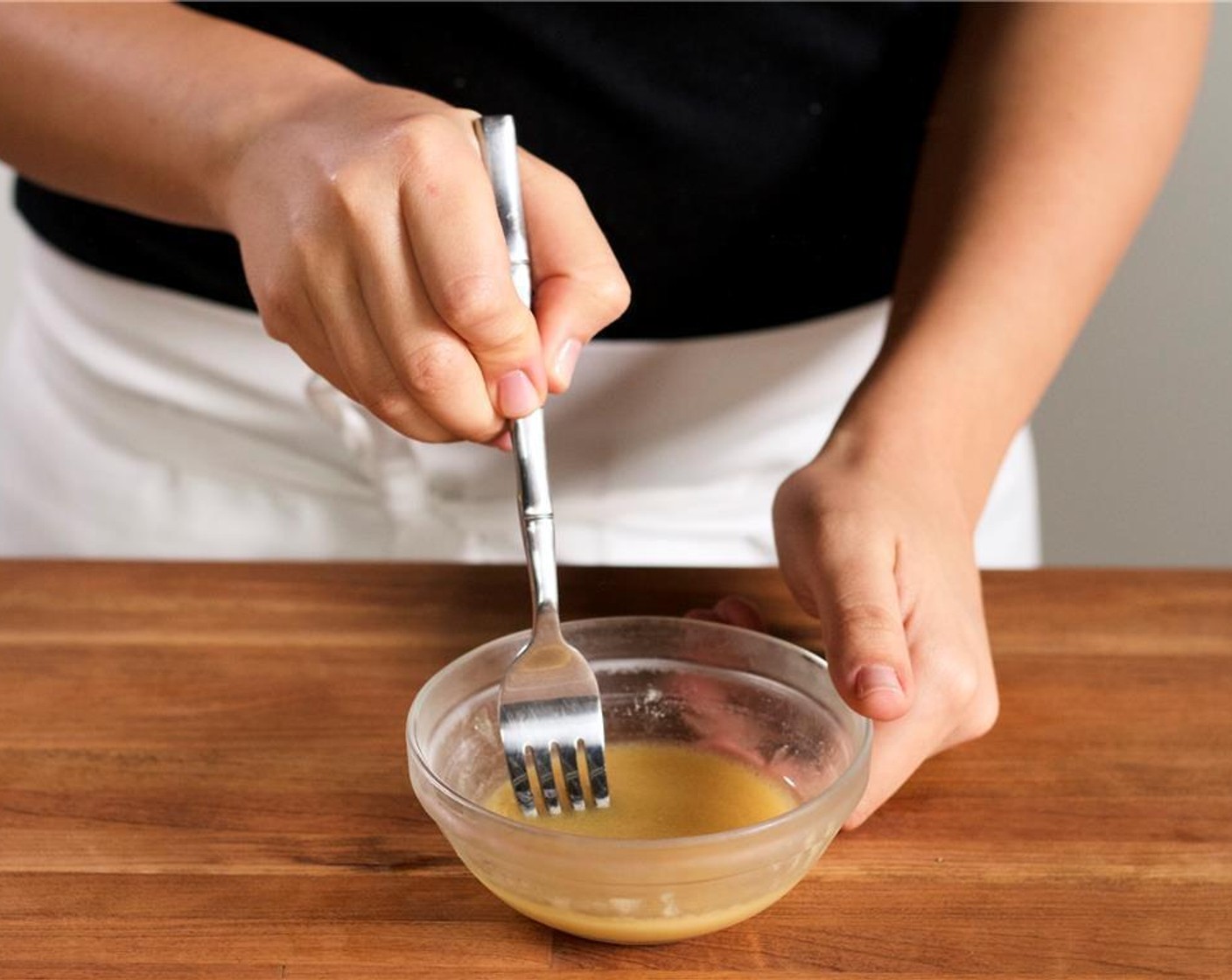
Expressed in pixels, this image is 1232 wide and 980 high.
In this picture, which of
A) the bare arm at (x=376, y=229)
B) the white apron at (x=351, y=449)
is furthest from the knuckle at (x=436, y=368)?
the white apron at (x=351, y=449)

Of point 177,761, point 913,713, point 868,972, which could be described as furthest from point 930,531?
point 177,761

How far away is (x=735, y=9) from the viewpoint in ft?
2.85

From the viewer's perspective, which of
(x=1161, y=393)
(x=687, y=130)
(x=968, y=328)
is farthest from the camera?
(x=1161, y=393)

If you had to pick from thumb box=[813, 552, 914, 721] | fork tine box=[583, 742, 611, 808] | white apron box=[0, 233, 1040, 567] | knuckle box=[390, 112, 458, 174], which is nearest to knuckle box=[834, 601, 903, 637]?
thumb box=[813, 552, 914, 721]

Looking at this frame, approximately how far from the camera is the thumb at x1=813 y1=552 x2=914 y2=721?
1.76 ft

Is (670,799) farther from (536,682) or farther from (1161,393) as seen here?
(1161,393)

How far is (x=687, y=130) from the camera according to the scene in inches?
34.7

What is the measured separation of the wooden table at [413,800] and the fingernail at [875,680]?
0.07m

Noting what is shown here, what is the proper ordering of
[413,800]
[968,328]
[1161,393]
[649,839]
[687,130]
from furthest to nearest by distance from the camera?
[1161,393], [687,130], [968,328], [413,800], [649,839]

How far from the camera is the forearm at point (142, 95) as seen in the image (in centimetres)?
63

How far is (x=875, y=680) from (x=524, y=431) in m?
0.16

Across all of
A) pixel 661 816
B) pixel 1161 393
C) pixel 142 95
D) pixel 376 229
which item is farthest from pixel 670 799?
pixel 1161 393

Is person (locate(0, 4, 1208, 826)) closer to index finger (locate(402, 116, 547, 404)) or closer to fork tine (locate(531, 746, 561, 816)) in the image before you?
index finger (locate(402, 116, 547, 404))

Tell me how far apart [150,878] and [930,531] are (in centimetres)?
33
